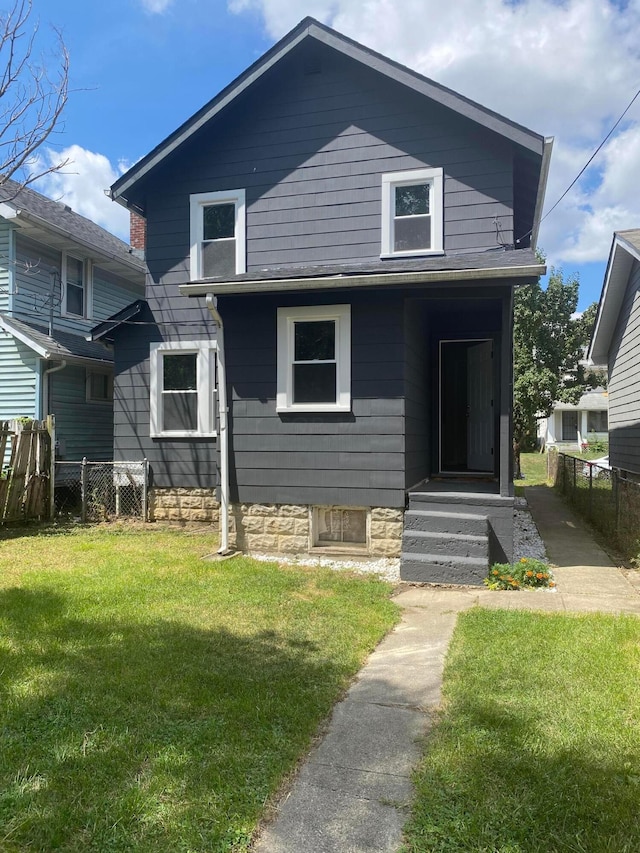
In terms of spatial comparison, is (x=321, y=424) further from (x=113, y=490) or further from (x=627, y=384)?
(x=627, y=384)

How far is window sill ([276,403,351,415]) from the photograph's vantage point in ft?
26.1

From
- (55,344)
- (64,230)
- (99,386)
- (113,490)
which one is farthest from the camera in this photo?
(99,386)

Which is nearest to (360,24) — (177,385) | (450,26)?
(450,26)

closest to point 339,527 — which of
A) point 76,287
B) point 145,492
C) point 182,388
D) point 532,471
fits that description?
point 145,492

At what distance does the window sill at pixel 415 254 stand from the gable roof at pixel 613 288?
4.35 m

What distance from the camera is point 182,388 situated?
10297 millimetres

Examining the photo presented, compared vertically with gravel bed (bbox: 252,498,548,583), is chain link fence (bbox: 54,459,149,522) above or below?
above

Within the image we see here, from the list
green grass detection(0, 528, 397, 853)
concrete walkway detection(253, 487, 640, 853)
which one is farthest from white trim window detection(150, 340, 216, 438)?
concrete walkway detection(253, 487, 640, 853)

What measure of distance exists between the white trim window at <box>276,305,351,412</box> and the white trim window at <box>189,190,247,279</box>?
2.22 m

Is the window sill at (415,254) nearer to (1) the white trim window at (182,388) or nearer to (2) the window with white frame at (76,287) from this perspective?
(1) the white trim window at (182,388)

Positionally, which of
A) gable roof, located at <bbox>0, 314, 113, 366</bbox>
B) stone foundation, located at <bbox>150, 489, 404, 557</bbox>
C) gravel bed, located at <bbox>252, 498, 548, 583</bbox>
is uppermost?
gable roof, located at <bbox>0, 314, 113, 366</bbox>

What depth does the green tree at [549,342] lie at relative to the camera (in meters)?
20.7

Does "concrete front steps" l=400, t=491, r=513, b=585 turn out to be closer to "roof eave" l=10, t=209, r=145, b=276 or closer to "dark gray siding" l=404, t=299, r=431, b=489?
"dark gray siding" l=404, t=299, r=431, b=489

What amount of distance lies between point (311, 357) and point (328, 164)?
3.35 metres
